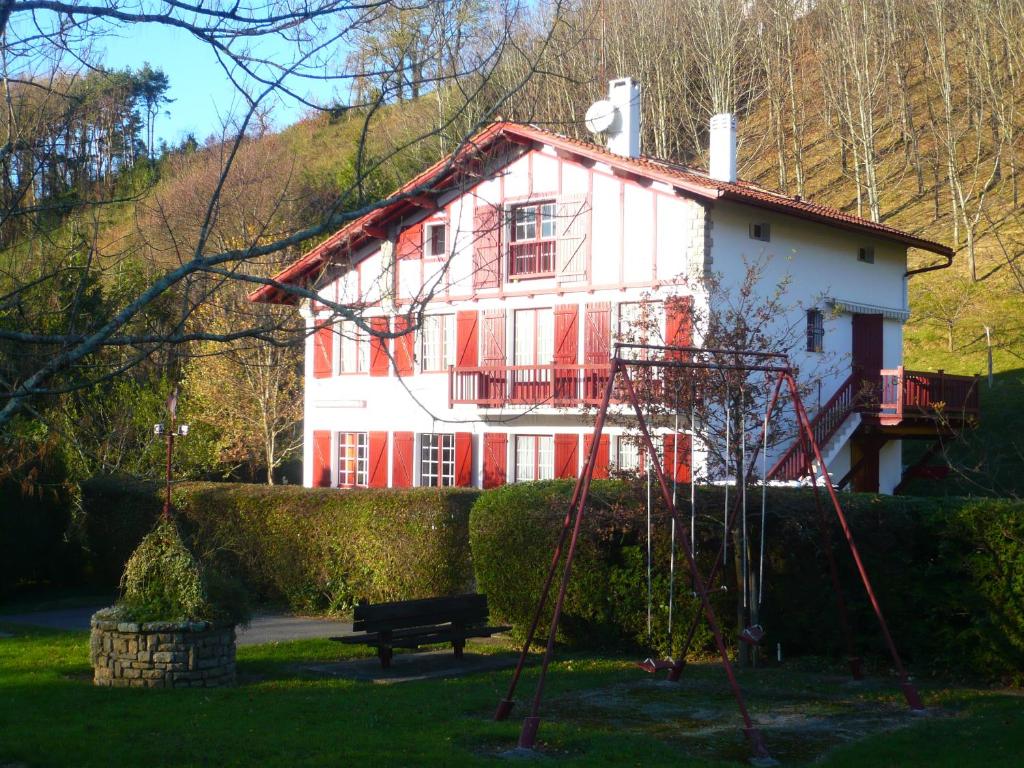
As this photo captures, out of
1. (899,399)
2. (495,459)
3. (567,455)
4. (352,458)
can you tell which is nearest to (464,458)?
(495,459)

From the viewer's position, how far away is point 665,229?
893 inches

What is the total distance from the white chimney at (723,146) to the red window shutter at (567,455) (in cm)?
700

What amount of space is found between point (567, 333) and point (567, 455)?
2.44m

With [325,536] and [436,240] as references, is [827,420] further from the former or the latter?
[325,536]

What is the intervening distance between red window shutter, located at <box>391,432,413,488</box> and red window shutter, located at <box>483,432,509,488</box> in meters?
2.12

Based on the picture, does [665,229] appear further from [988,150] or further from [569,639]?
[988,150]

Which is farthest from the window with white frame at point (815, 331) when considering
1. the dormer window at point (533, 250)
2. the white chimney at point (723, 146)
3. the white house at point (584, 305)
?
the dormer window at point (533, 250)

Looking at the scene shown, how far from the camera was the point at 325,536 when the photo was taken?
1798 cm

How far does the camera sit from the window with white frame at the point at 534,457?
24.4 metres

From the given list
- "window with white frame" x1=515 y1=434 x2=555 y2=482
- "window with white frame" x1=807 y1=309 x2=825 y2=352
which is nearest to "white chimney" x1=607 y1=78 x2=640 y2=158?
"window with white frame" x1=807 y1=309 x2=825 y2=352

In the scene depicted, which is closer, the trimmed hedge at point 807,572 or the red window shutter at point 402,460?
the trimmed hedge at point 807,572

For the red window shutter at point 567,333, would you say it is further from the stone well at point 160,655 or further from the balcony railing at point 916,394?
the stone well at point 160,655

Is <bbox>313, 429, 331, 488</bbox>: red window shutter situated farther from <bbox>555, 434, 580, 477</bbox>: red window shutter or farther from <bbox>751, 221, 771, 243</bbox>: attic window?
<bbox>751, 221, 771, 243</bbox>: attic window

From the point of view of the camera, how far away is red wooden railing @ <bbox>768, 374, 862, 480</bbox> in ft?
70.2
